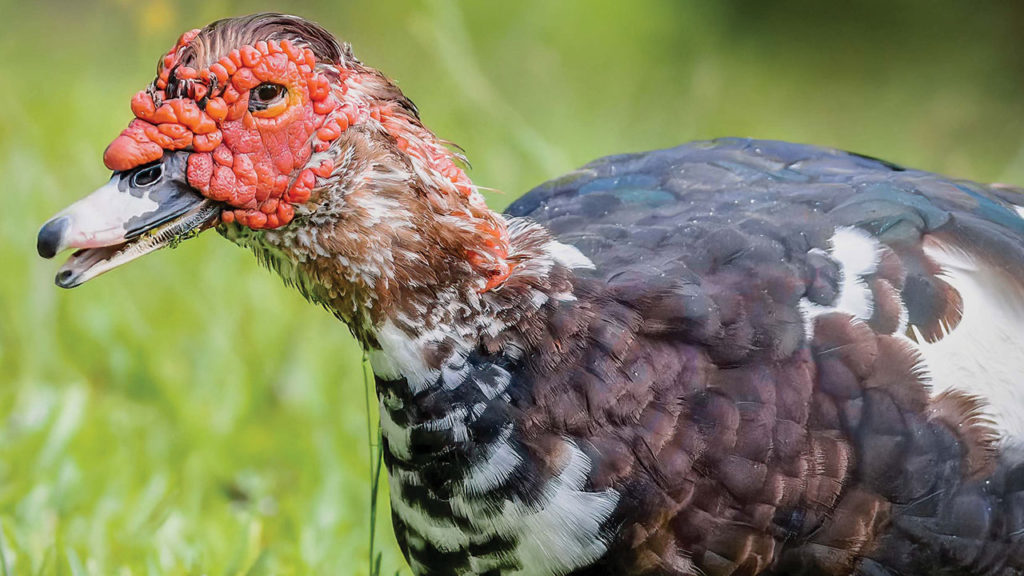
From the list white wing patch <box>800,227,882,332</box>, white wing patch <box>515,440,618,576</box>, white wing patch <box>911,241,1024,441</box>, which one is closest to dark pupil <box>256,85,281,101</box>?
white wing patch <box>515,440,618,576</box>

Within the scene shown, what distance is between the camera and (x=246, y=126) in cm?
190

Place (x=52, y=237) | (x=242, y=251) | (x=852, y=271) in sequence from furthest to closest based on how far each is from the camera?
(x=242, y=251) < (x=852, y=271) < (x=52, y=237)

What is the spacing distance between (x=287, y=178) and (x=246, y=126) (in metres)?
0.10

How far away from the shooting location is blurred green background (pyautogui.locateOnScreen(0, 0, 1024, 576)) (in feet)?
11.0

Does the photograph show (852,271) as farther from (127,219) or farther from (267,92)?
(127,219)

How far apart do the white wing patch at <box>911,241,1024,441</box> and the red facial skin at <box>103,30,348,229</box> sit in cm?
114

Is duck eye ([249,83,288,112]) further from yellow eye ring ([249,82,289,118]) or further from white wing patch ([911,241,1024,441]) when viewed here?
white wing patch ([911,241,1024,441])

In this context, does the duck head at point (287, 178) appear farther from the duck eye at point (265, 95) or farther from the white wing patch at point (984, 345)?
the white wing patch at point (984, 345)

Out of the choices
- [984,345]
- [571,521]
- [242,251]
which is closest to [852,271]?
[984,345]

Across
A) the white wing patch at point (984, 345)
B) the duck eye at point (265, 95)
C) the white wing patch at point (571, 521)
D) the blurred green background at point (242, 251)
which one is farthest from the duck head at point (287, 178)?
the blurred green background at point (242, 251)

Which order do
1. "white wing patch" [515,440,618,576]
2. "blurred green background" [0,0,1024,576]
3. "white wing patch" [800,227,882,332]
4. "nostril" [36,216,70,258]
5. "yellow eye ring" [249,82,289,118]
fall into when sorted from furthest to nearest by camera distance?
"blurred green background" [0,0,1024,576] < "white wing patch" [800,227,882,332] < "white wing patch" [515,440,618,576] < "yellow eye ring" [249,82,289,118] < "nostril" [36,216,70,258]

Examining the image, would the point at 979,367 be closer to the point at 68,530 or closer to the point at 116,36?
the point at 68,530

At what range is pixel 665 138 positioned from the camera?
5.35 meters

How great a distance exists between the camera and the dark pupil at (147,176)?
74.3 inches
